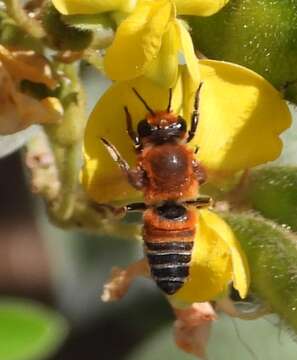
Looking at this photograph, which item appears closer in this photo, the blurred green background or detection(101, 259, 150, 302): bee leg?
detection(101, 259, 150, 302): bee leg

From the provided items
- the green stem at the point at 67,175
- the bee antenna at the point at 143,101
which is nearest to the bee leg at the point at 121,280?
the green stem at the point at 67,175

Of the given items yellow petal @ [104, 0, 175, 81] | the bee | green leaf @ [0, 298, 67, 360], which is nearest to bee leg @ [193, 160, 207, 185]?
the bee

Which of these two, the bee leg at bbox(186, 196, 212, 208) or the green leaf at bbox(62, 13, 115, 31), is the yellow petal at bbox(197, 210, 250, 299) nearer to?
the bee leg at bbox(186, 196, 212, 208)

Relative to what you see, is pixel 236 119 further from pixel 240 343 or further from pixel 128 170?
pixel 240 343

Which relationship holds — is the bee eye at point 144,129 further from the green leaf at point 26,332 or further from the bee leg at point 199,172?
the green leaf at point 26,332

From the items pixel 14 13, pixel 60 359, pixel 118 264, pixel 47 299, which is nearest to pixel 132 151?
pixel 14 13
